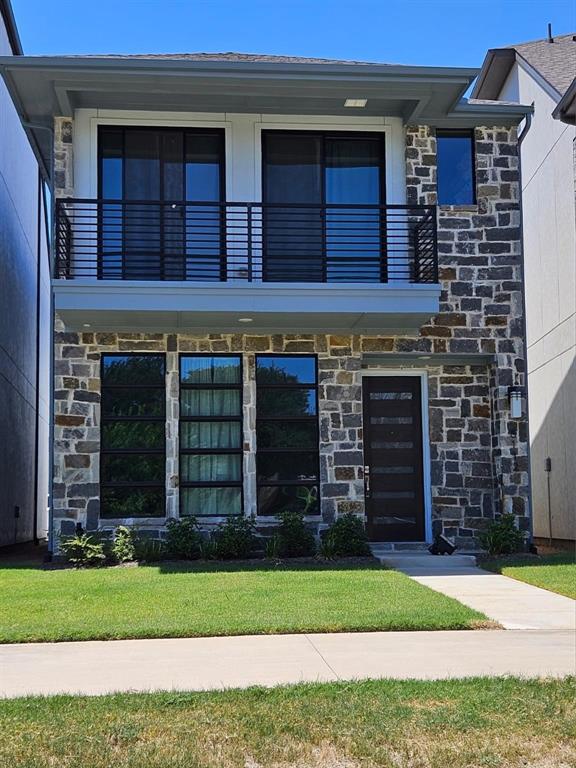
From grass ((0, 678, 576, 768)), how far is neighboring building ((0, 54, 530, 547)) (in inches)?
306

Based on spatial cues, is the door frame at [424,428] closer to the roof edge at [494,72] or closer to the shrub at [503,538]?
the shrub at [503,538]

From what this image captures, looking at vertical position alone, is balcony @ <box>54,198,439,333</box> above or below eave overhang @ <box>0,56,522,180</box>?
below

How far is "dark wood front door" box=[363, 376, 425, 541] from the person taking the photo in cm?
1398

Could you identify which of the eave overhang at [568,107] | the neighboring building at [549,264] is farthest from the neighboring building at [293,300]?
the neighboring building at [549,264]

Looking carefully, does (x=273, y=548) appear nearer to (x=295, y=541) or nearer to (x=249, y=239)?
(x=295, y=541)

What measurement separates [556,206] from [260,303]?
733cm

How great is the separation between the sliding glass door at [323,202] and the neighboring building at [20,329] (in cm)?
586

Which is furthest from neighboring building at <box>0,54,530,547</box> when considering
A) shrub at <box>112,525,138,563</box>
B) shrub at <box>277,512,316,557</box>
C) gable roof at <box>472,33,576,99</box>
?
gable roof at <box>472,33,576,99</box>

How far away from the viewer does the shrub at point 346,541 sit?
12.6m

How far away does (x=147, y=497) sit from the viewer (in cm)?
1320

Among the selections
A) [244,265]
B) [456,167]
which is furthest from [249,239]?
[456,167]

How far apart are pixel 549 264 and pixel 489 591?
9296 millimetres

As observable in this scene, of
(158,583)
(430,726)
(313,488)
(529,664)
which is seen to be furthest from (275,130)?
(430,726)

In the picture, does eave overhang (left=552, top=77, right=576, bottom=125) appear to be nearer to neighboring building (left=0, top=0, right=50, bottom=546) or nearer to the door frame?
the door frame
